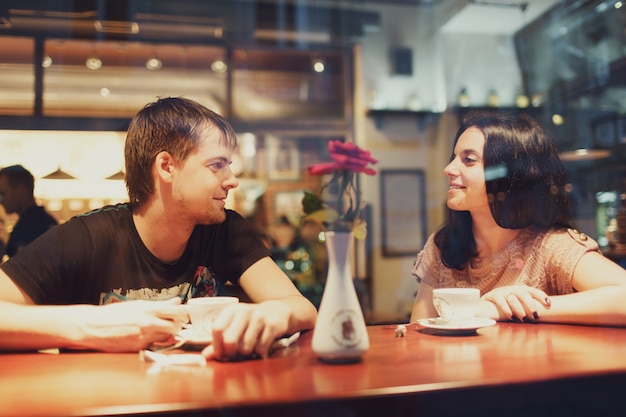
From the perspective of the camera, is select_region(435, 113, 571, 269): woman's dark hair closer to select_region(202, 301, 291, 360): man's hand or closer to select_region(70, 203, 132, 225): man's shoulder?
select_region(202, 301, 291, 360): man's hand

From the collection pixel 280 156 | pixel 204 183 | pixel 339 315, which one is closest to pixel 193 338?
pixel 339 315

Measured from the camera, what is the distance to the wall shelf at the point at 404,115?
14.3 feet

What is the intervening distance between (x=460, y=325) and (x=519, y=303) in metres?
0.23

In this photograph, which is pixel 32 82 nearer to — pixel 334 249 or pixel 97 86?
pixel 97 86

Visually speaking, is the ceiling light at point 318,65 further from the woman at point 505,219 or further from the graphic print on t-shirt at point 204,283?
the graphic print on t-shirt at point 204,283

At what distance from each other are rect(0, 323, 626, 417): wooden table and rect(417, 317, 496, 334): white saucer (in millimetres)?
104

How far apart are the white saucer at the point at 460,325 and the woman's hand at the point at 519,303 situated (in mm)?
110

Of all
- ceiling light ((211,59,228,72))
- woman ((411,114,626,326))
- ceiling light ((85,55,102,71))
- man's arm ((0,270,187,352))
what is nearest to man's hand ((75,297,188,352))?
man's arm ((0,270,187,352))

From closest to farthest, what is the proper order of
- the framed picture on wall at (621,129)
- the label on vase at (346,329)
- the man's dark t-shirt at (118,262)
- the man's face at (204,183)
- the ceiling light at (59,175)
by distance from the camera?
the label on vase at (346,329) → the man's dark t-shirt at (118,262) → the man's face at (204,183) → the ceiling light at (59,175) → the framed picture on wall at (621,129)

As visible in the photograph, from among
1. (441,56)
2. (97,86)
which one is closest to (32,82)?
(97,86)

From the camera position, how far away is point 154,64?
158 inches

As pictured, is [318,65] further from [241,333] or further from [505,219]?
[241,333]

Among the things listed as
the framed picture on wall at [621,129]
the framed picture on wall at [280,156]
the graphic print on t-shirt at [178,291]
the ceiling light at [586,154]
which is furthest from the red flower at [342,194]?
the framed picture on wall at [280,156]

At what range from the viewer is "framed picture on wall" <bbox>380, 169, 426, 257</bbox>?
4289mm
